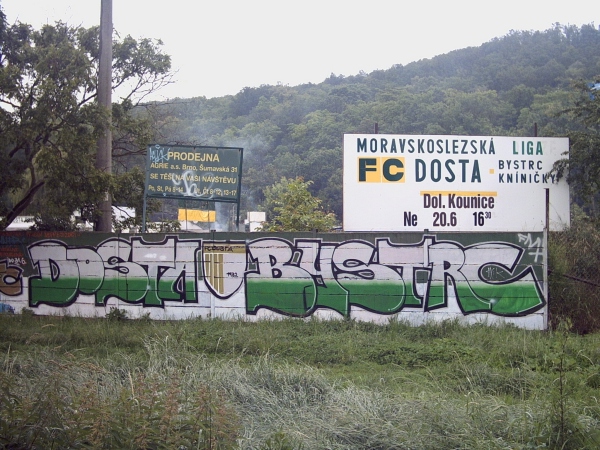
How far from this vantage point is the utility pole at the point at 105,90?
46.5 feet

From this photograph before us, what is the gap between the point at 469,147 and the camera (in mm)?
16406

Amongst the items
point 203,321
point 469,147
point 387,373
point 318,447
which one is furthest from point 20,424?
point 469,147

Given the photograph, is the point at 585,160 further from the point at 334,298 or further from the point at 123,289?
the point at 123,289

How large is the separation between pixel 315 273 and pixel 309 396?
20.1ft

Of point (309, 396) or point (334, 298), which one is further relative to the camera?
point (334, 298)

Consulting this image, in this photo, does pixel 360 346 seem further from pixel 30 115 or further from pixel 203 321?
pixel 30 115

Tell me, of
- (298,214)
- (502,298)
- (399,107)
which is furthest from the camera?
(399,107)

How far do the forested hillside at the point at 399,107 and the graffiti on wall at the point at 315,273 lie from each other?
15.4 metres

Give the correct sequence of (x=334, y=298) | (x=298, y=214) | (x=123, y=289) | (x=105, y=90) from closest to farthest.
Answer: (x=334, y=298) → (x=123, y=289) → (x=105, y=90) → (x=298, y=214)

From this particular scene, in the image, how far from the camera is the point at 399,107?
36.4m

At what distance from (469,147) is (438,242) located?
5.06 metres

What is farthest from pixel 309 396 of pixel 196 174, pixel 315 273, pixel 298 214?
pixel 298 214

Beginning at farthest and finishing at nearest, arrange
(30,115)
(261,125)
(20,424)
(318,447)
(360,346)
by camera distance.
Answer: (261,125) → (30,115) → (360,346) → (318,447) → (20,424)

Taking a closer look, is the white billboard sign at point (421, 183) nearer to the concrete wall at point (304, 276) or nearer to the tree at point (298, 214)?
the concrete wall at point (304, 276)
